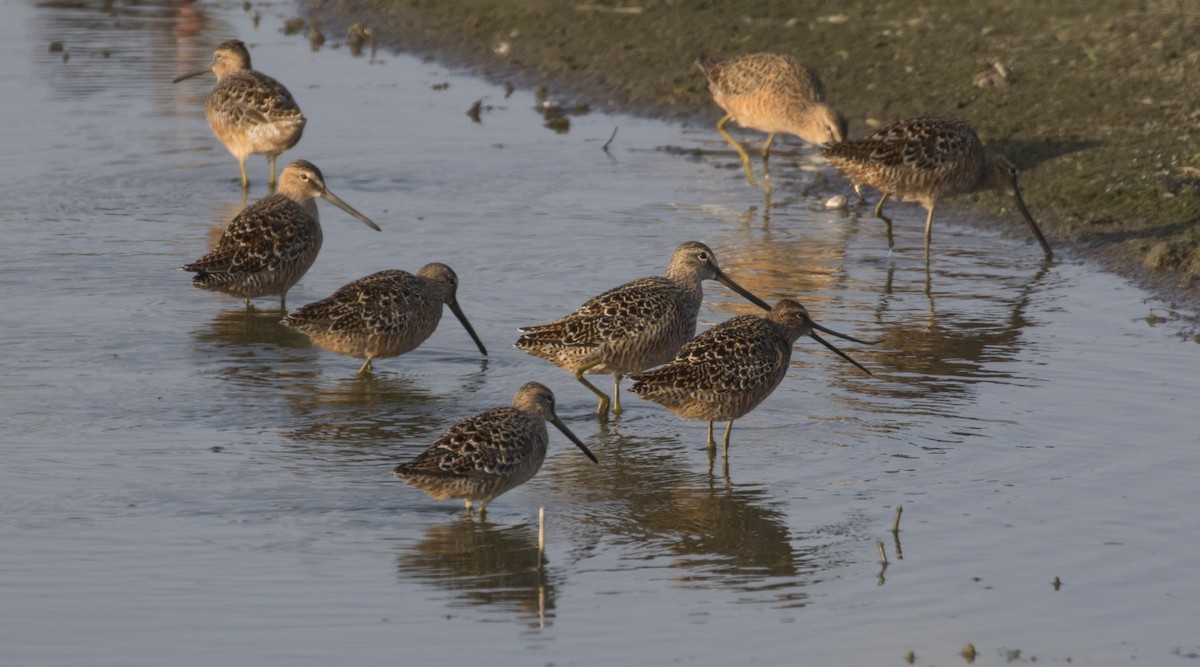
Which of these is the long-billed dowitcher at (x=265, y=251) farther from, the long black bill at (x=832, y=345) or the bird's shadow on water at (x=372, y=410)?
the long black bill at (x=832, y=345)

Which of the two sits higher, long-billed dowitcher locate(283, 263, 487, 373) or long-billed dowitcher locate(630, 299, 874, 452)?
long-billed dowitcher locate(630, 299, 874, 452)

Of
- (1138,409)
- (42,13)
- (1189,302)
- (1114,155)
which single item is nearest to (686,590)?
(1138,409)

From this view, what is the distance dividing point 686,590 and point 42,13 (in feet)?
58.1

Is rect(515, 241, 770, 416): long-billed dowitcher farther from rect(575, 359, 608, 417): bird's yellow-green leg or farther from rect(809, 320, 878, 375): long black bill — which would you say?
rect(809, 320, 878, 375): long black bill

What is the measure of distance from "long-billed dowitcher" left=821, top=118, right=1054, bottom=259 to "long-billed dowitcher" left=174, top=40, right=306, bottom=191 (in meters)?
4.21

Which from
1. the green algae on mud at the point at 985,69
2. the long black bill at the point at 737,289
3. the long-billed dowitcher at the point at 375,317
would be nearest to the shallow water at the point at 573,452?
the long-billed dowitcher at the point at 375,317

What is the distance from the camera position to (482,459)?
6887mm

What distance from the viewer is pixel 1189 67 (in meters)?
14.0

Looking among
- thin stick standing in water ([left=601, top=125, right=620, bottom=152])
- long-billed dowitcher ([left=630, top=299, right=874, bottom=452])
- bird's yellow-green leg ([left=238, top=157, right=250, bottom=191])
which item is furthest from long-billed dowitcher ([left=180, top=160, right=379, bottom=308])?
thin stick standing in water ([left=601, top=125, right=620, bottom=152])

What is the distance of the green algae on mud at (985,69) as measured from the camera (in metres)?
12.1

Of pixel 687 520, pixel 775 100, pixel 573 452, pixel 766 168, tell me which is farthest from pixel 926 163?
pixel 687 520

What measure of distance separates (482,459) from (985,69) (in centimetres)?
918

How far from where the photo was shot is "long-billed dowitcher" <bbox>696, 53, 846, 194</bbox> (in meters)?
14.0

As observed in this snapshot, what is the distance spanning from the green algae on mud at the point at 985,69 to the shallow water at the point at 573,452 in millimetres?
700
